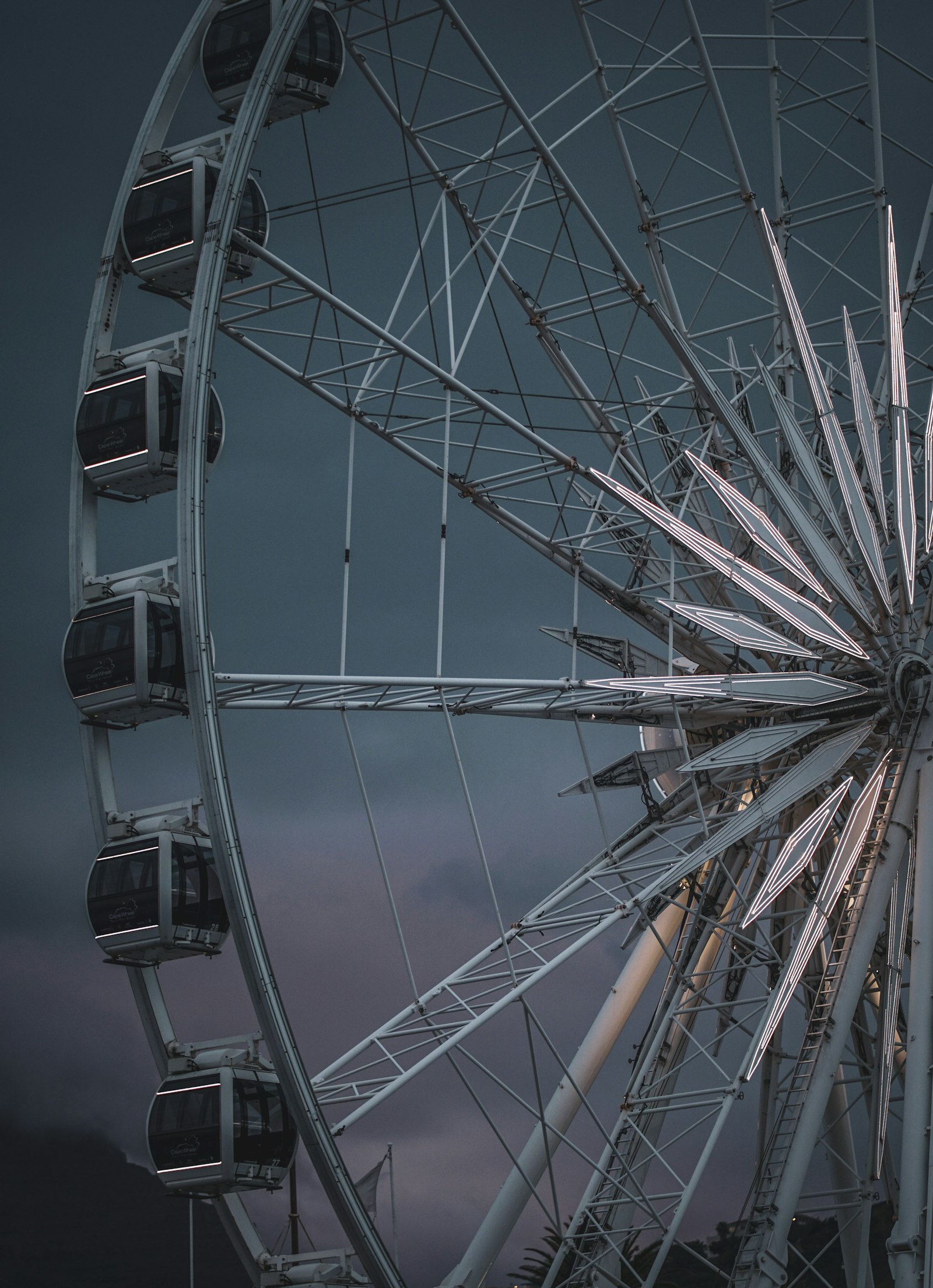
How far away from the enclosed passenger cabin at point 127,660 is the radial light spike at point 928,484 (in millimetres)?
10385

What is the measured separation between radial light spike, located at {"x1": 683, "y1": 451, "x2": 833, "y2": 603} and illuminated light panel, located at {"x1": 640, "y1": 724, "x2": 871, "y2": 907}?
2079 mm

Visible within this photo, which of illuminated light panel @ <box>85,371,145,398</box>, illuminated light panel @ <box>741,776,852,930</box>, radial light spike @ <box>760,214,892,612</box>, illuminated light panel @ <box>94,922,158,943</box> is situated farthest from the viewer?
radial light spike @ <box>760,214,892,612</box>

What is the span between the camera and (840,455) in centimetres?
2378

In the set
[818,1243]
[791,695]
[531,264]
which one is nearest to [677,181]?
[531,264]

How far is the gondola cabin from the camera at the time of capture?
19.8 meters

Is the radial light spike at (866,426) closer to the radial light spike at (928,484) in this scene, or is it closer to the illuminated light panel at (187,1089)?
the radial light spike at (928,484)

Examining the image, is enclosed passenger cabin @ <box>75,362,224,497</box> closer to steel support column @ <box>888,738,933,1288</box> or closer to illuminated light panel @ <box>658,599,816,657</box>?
illuminated light panel @ <box>658,599,816,657</box>

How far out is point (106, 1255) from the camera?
7300 centimetres

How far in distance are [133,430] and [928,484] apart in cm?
1097

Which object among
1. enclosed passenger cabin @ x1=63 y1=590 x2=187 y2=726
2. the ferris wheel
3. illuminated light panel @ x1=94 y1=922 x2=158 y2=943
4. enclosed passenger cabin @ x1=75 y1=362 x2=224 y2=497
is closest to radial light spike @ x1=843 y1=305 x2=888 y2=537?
the ferris wheel

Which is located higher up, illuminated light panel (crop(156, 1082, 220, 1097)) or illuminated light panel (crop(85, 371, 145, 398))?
illuminated light panel (crop(85, 371, 145, 398))

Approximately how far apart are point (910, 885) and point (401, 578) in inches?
1805

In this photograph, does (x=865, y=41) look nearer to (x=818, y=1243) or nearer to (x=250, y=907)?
(x=250, y=907)

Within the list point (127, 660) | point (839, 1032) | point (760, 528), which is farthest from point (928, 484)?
point (127, 660)
